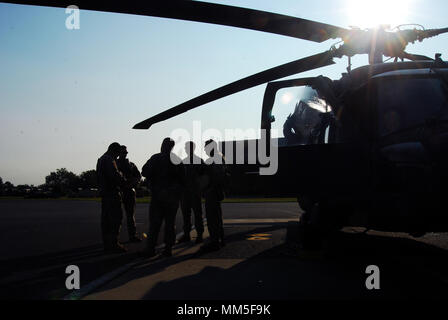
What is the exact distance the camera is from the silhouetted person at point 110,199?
22.4ft

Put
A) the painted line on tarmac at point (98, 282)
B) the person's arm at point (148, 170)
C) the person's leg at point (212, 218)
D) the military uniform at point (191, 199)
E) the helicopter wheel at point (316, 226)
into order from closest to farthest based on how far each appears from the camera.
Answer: the painted line on tarmac at point (98, 282), the helicopter wheel at point (316, 226), the person's arm at point (148, 170), the person's leg at point (212, 218), the military uniform at point (191, 199)

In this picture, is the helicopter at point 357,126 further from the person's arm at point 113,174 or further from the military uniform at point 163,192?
the person's arm at point 113,174

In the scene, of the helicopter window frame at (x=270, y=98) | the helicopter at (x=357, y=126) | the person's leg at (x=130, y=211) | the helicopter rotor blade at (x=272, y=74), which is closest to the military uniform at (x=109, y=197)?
the person's leg at (x=130, y=211)

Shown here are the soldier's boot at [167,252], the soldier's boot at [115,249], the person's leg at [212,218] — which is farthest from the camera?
the person's leg at [212,218]

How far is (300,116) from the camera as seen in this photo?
680cm

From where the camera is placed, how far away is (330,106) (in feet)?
19.2

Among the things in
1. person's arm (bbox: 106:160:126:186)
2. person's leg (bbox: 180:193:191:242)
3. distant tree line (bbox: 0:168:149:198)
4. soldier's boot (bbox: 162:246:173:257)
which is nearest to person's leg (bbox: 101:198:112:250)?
person's arm (bbox: 106:160:126:186)

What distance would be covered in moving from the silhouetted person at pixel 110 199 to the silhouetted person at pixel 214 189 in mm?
1437

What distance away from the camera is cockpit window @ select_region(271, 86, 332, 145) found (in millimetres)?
6258

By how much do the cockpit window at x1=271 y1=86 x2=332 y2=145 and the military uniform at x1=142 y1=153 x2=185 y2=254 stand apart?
170cm

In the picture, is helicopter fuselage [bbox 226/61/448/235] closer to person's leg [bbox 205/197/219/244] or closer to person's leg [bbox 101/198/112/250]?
person's leg [bbox 205/197/219/244]

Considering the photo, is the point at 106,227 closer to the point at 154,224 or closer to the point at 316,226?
the point at 154,224
